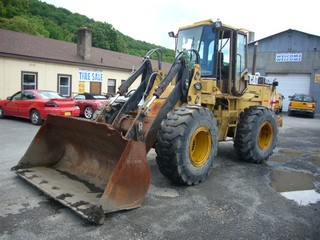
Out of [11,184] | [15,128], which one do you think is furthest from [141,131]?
[15,128]

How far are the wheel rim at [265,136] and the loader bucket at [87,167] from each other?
3932 mm

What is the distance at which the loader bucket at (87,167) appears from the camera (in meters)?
3.84

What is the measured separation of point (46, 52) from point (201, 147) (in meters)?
17.5

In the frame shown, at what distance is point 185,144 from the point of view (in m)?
4.71

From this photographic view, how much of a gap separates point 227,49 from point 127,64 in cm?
2070

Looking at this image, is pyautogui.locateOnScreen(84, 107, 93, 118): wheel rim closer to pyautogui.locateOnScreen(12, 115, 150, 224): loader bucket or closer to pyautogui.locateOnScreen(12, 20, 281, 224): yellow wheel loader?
pyautogui.locateOnScreen(12, 20, 281, 224): yellow wheel loader

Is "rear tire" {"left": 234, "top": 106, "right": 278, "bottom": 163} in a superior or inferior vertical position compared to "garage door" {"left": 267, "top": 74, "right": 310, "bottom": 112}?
inferior

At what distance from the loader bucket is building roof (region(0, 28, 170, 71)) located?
13.7 meters

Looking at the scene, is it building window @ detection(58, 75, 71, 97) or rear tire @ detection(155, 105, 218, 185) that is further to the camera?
Result: building window @ detection(58, 75, 71, 97)

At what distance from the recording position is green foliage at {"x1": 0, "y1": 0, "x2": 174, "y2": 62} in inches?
1495

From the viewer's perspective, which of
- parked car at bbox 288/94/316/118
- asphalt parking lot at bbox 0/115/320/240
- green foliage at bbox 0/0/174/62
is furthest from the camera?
green foliage at bbox 0/0/174/62

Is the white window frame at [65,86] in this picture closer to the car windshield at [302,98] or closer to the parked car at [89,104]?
the parked car at [89,104]

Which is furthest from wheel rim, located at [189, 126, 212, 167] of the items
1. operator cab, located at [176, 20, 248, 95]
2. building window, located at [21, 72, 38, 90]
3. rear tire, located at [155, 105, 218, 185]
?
building window, located at [21, 72, 38, 90]

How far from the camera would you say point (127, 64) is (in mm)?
26578
